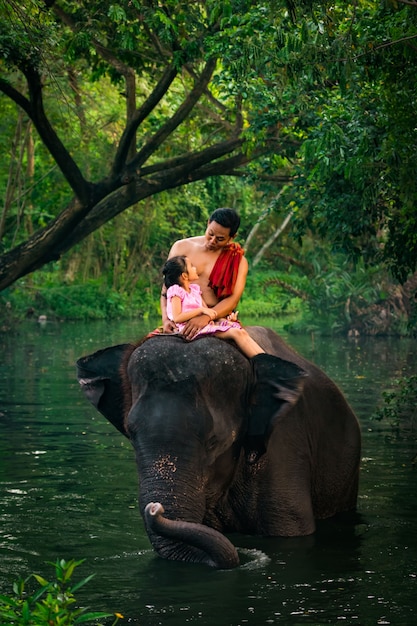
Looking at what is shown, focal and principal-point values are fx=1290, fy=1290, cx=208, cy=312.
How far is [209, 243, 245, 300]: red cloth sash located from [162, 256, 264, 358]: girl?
36 centimetres

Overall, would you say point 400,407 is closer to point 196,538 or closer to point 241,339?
point 241,339

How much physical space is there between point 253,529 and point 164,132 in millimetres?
10621

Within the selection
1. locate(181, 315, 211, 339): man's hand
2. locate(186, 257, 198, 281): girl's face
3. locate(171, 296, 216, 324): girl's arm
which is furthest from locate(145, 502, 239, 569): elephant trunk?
locate(186, 257, 198, 281): girl's face

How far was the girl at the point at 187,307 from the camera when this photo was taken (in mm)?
8953

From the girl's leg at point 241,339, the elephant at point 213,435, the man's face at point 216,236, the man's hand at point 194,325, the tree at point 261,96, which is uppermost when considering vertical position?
the tree at point 261,96

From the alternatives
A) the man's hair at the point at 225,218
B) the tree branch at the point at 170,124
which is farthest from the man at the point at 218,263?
the tree branch at the point at 170,124

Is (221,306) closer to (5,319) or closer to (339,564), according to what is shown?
(339,564)

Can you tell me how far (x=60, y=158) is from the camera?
711 inches

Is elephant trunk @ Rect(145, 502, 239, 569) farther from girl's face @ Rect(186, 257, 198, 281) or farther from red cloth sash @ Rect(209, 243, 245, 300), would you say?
red cloth sash @ Rect(209, 243, 245, 300)

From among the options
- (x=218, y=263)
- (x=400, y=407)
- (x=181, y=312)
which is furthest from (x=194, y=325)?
(x=400, y=407)

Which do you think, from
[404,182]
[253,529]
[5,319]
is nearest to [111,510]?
[253,529]

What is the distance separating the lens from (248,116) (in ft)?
68.4

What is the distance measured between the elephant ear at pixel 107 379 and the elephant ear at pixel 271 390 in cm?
92

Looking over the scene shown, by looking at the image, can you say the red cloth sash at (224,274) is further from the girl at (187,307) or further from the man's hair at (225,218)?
the girl at (187,307)
